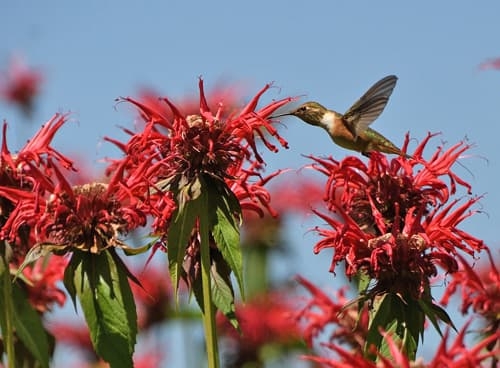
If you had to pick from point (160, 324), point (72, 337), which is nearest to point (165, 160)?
point (160, 324)

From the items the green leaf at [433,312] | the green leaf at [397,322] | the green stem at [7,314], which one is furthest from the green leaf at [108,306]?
the green leaf at [433,312]

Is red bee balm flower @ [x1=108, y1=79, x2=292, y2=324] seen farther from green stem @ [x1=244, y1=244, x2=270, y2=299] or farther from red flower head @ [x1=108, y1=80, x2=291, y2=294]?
green stem @ [x1=244, y1=244, x2=270, y2=299]

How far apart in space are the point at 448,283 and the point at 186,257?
1.18 m

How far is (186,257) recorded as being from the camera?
3949 mm

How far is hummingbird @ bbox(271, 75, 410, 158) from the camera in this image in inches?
175

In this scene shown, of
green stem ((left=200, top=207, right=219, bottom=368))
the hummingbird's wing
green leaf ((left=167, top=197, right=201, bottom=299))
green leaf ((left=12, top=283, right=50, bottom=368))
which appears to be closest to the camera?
green stem ((left=200, top=207, right=219, bottom=368))

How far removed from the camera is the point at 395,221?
12.8ft

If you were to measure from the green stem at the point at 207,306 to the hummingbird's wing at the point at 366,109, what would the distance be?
40.4 inches

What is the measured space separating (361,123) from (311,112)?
24 cm

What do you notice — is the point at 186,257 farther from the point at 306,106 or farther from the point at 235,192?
the point at 306,106

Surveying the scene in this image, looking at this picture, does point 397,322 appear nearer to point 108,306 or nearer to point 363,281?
point 363,281

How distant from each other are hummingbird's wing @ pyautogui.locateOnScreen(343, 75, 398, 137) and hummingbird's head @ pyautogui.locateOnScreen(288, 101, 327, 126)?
117mm

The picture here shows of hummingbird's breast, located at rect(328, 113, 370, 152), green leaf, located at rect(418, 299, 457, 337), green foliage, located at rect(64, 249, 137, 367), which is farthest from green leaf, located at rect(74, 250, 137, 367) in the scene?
hummingbird's breast, located at rect(328, 113, 370, 152)

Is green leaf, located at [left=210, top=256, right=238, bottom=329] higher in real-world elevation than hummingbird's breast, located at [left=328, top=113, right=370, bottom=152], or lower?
lower
